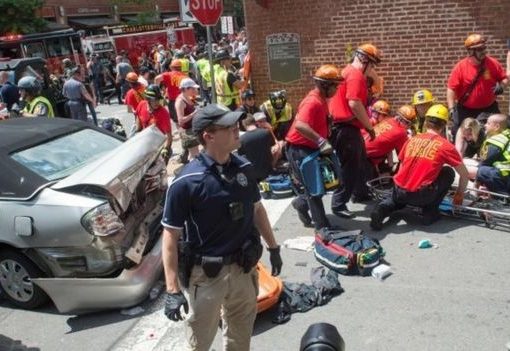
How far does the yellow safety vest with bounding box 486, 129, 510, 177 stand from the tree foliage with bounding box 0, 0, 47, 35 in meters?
32.1

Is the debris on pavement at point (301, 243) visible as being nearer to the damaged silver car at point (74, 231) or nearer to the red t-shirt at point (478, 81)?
the damaged silver car at point (74, 231)

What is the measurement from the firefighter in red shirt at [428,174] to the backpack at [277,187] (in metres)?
1.60

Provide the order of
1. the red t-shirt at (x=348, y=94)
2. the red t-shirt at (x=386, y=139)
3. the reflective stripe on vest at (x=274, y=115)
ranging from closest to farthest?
the red t-shirt at (x=348, y=94), the red t-shirt at (x=386, y=139), the reflective stripe on vest at (x=274, y=115)

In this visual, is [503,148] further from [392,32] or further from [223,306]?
[392,32]

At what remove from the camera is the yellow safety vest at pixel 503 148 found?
228 inches

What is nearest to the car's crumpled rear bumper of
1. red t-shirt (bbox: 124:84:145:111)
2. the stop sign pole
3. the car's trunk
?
the car's trunk

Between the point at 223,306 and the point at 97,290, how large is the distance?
66.4 inches

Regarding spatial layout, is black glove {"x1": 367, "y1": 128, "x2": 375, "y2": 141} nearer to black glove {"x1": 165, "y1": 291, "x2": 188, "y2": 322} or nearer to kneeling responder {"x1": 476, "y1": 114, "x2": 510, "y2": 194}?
kneeling responder {"x1": 476, "y1": 114, "x2": 510, "y2": 194}

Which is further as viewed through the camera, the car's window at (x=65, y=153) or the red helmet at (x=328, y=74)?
the red helmet at (x=328, y=74)

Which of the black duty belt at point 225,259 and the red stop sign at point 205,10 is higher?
the red stop sign at point 205,10

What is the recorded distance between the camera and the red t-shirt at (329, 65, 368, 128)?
603 cm

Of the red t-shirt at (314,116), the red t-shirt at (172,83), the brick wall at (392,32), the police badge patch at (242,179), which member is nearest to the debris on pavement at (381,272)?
the red t-shirt at (314,116)

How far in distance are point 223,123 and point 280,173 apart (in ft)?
16.2

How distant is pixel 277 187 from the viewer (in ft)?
24.0
